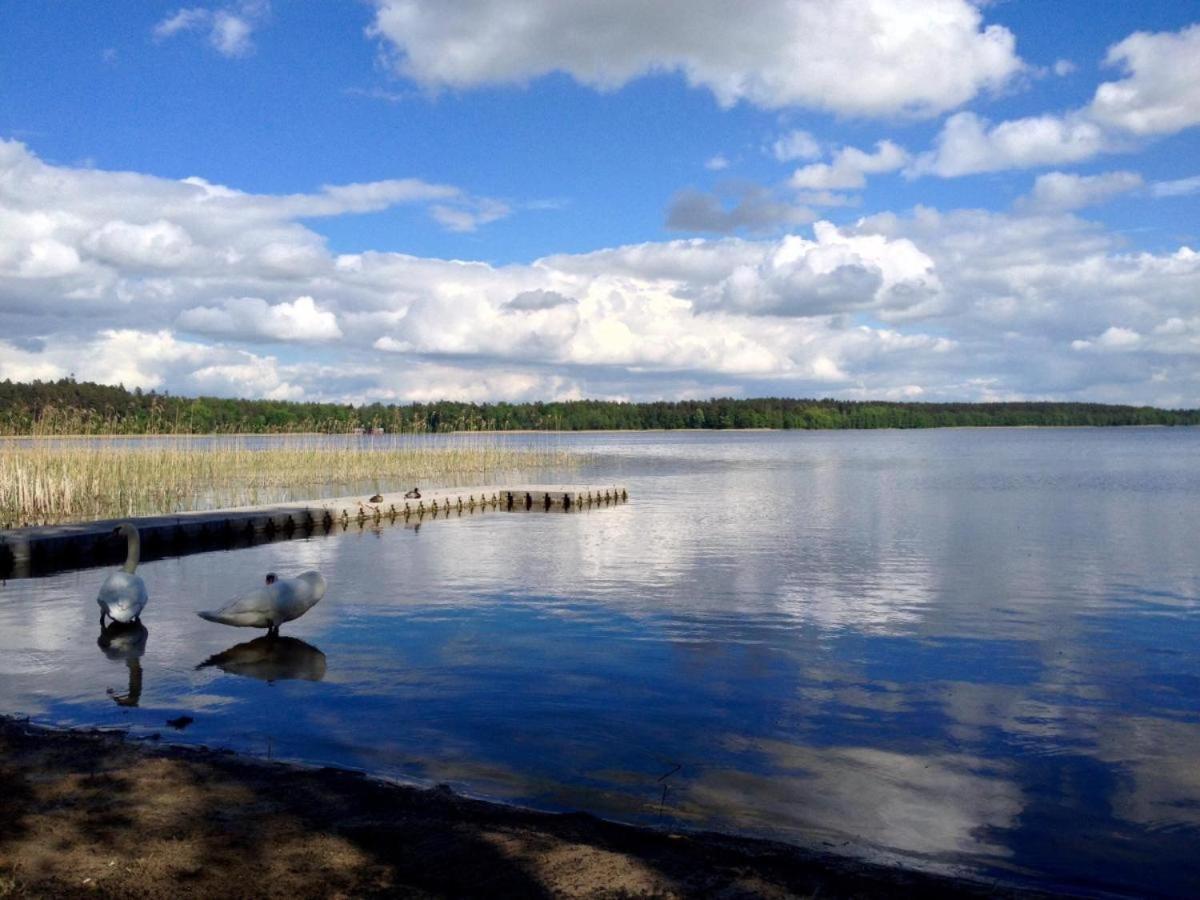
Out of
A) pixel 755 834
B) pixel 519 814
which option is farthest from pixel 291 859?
pixel 755 834

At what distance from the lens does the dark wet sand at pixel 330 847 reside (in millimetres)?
5156

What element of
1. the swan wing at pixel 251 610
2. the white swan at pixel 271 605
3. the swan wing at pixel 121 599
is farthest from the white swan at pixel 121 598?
the white swan at pixel 271 605

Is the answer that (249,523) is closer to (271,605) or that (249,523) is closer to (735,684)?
(271,605)

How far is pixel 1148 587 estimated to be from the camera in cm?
1817

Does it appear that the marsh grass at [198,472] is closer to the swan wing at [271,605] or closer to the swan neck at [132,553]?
the swan neck at [132,553]

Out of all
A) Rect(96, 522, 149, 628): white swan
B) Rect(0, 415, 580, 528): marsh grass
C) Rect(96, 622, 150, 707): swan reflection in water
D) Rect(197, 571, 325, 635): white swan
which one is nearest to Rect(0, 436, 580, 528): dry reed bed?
Rect(0, 415, 580, 528): marsh grass

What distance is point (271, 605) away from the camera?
12695mm

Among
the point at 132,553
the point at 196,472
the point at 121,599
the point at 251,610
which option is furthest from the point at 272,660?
the point at 196,472

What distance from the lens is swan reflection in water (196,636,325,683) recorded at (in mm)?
11391

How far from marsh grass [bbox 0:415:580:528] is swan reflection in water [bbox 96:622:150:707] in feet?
46.4

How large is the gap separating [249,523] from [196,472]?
40.0 ft

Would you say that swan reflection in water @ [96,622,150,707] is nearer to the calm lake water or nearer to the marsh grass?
the calm lake water

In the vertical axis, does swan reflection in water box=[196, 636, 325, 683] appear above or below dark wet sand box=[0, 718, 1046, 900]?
below

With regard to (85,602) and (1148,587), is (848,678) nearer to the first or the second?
(1148,587)
